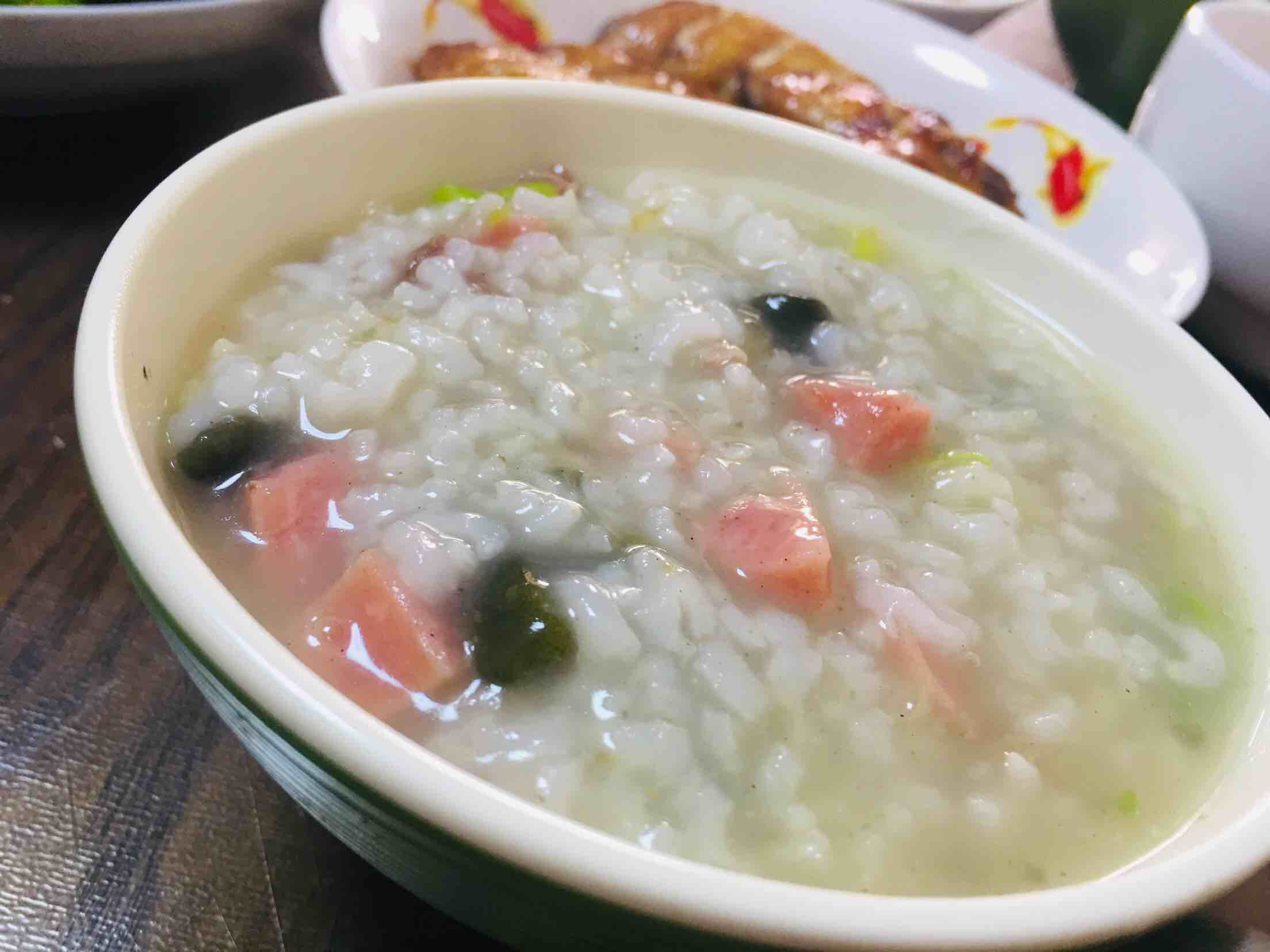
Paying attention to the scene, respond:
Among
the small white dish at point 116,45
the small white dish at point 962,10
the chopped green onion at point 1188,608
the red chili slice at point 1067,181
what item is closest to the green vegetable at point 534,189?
the small white dish at point 116,45

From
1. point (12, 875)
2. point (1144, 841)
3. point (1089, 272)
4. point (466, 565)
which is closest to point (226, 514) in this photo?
point (466, 565)

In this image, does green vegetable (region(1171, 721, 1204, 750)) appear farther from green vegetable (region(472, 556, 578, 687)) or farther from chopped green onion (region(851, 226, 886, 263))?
chopped green onion (region(851, 226, 886, 263))

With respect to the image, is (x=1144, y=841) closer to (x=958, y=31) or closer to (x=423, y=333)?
(x=423, y=333)

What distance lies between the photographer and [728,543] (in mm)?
925

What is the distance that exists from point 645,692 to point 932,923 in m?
0.31

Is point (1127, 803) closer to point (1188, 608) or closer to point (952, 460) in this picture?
point (1188, 608)

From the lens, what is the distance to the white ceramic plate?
178 cm

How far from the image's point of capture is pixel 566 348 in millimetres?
1086

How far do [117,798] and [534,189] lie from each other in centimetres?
80

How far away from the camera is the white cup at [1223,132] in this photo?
170 centimetres

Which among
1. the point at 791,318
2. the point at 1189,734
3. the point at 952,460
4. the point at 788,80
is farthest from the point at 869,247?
the point at 788,80

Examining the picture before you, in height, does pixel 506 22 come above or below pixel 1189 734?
below

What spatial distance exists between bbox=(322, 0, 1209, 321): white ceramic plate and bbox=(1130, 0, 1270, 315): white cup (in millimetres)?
61

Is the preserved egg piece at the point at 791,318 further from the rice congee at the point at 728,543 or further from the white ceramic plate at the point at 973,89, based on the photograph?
the white ceramic plate at the point at 973,89
